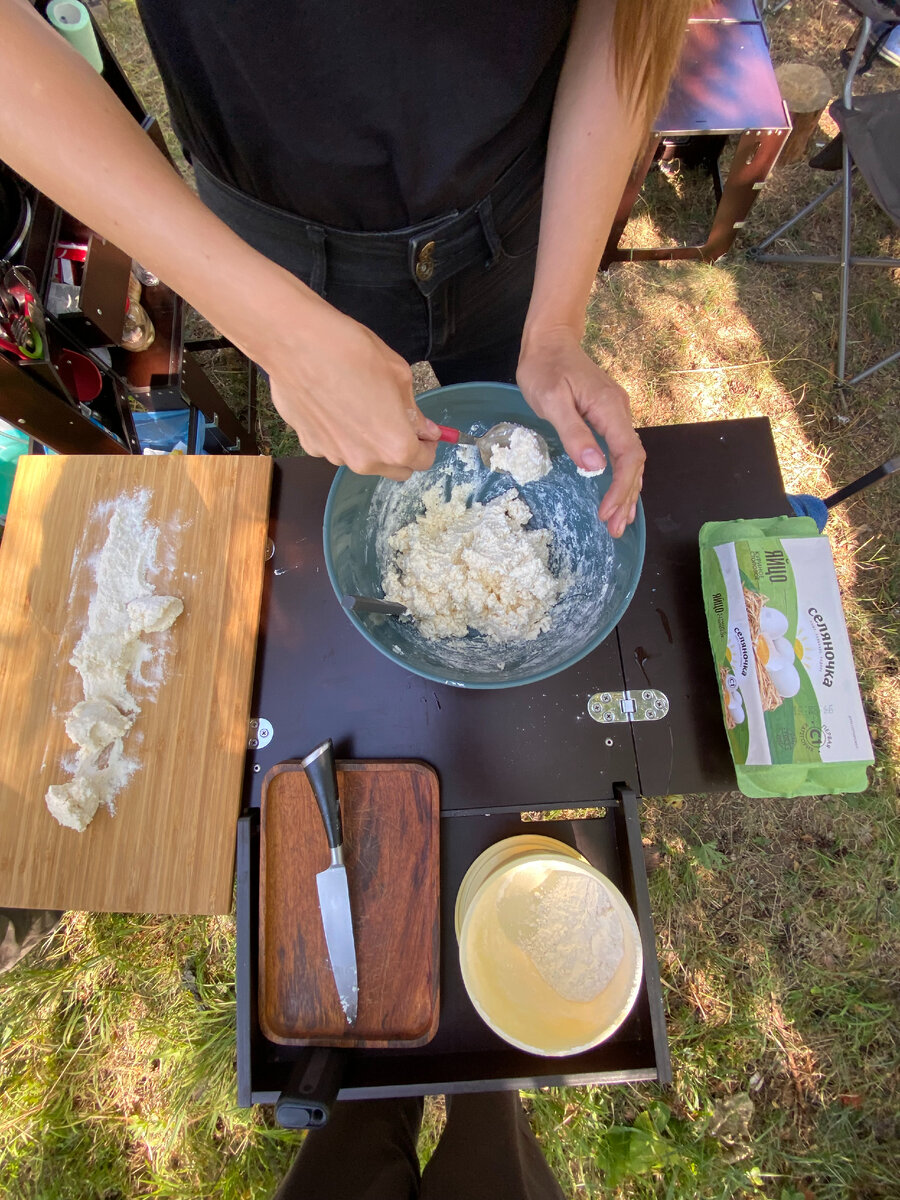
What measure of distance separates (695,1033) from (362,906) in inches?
57.1

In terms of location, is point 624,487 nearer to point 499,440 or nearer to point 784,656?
point 499,440

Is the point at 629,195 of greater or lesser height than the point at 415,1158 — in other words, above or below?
above

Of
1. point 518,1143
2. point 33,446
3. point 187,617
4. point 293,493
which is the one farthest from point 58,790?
point 518,1143

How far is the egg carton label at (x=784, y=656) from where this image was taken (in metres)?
1.10

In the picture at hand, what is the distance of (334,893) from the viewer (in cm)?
109

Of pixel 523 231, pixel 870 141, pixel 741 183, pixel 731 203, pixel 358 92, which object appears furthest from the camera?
pixel 731 203

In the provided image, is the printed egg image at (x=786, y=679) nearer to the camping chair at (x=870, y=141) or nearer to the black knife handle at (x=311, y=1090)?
the black knife handle at (x=311, y=1090)

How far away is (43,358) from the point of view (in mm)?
1421

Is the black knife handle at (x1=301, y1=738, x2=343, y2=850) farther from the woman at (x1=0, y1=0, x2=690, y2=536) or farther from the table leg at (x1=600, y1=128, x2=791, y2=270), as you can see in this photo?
the table leg at (x1=600, y1=128, x2=791, y2=270)

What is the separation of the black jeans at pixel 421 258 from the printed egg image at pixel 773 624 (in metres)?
0.83

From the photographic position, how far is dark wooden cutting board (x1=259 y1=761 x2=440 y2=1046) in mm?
1092

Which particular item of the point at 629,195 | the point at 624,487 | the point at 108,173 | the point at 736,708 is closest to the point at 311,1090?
the point at 736,708

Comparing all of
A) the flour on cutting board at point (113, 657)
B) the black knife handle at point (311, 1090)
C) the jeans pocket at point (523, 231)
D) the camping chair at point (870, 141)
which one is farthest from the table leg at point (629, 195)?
the black knife handle at point (311, 1090)

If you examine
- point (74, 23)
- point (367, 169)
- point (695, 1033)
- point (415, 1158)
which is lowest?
point (415, 1158)
